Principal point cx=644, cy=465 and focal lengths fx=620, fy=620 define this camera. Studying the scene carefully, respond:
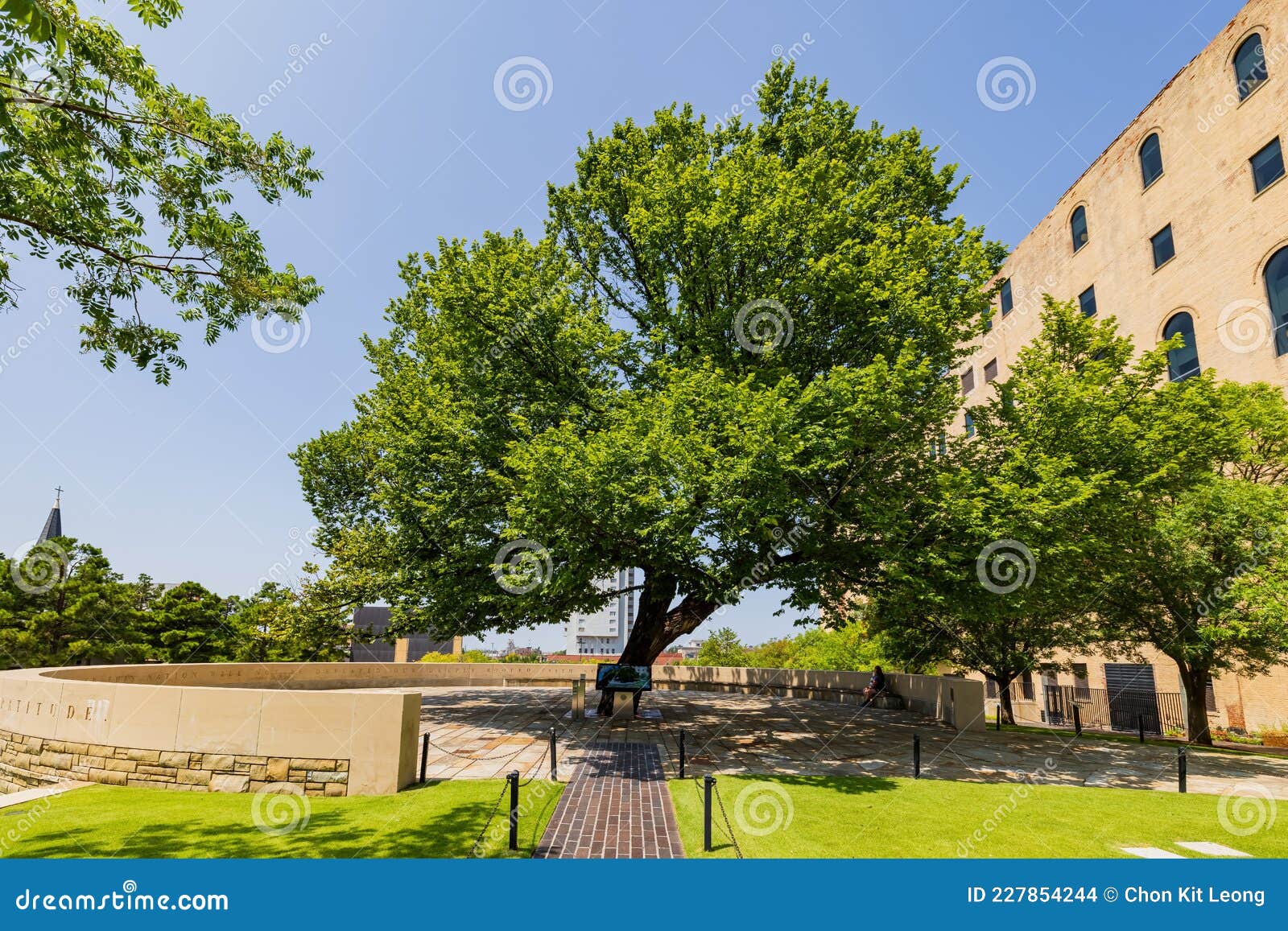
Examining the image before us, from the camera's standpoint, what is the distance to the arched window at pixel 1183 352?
27312 millimetres

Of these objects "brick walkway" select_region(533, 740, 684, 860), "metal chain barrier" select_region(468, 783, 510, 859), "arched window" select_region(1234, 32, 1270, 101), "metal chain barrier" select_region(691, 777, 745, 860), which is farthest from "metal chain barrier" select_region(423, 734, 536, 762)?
"arched window" select_region(1234, 32, 1270, 101)

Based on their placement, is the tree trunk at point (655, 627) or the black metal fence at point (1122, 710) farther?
the black metal fence at point (1122, 710)

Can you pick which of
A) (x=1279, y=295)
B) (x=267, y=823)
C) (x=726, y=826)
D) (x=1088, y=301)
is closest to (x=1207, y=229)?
(x=1279, y=295)

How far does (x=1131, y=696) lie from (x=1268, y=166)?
23142mm

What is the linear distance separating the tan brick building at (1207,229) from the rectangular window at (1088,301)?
65 millimetres

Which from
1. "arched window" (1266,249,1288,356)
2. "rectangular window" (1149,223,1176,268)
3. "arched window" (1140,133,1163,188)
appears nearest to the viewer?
"arched window" (1266,249,1288,356)

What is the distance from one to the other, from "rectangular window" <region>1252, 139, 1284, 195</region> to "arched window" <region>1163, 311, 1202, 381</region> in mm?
5526

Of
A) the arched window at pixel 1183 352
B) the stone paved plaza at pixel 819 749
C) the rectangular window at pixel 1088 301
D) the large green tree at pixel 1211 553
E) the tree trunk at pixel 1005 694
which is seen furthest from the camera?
the rectangular window at pixel 1088 301

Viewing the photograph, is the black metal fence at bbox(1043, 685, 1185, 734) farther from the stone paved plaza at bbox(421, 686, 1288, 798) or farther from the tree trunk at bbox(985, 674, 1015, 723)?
the stone paved plaza at bbox(421, 686, 1288, 798)

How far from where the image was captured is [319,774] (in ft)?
33.8

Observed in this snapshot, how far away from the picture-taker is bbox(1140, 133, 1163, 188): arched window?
29953 mm

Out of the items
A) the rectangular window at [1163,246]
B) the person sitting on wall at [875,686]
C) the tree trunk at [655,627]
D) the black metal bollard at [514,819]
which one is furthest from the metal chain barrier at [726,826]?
the rectangular window at [1163,246]

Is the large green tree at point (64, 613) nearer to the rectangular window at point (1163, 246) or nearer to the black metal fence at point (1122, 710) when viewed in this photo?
the black metal fence at point (1122, 710)

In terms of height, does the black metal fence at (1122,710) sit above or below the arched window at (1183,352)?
below
